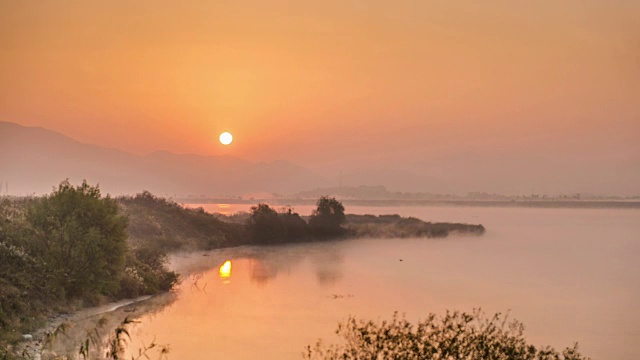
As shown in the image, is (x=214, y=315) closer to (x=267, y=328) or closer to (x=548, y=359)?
(x=267, y=328)

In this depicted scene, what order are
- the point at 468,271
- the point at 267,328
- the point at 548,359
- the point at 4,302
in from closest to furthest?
the point at 548,359 → the point at 4,302 → the point at 267,328 → the point at 468,271

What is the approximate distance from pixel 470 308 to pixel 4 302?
19.3 meters

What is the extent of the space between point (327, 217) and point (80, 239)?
44.0 meters

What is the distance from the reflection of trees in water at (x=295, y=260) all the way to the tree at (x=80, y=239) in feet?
33.9

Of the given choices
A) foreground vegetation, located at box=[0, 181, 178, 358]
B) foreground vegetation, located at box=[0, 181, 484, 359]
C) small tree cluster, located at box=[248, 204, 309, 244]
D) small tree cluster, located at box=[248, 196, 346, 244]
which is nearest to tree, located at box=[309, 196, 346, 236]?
small tree cluster, located at box=[248, 196, 346, 244]

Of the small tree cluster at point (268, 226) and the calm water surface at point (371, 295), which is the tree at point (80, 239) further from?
the small tree cluster at point (268, 226)

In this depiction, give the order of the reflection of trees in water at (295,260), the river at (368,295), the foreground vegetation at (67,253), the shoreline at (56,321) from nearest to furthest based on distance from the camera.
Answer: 1. the shoreline at (56,321)
2. the river at (368,295)
3. the foreground vegetation at (67,253)
4. the reflection of trees in water at (295,260)

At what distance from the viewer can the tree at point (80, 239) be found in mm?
30172

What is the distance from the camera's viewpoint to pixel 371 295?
36781mm

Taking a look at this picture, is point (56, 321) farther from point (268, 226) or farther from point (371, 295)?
point (268, 226)

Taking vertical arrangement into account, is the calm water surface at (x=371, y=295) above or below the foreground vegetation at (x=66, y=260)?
below

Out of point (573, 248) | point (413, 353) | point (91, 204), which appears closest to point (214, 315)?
point (91, 204)

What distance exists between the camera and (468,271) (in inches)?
1944

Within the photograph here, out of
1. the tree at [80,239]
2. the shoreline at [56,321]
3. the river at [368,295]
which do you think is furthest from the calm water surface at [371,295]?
the tree at [80,239]
